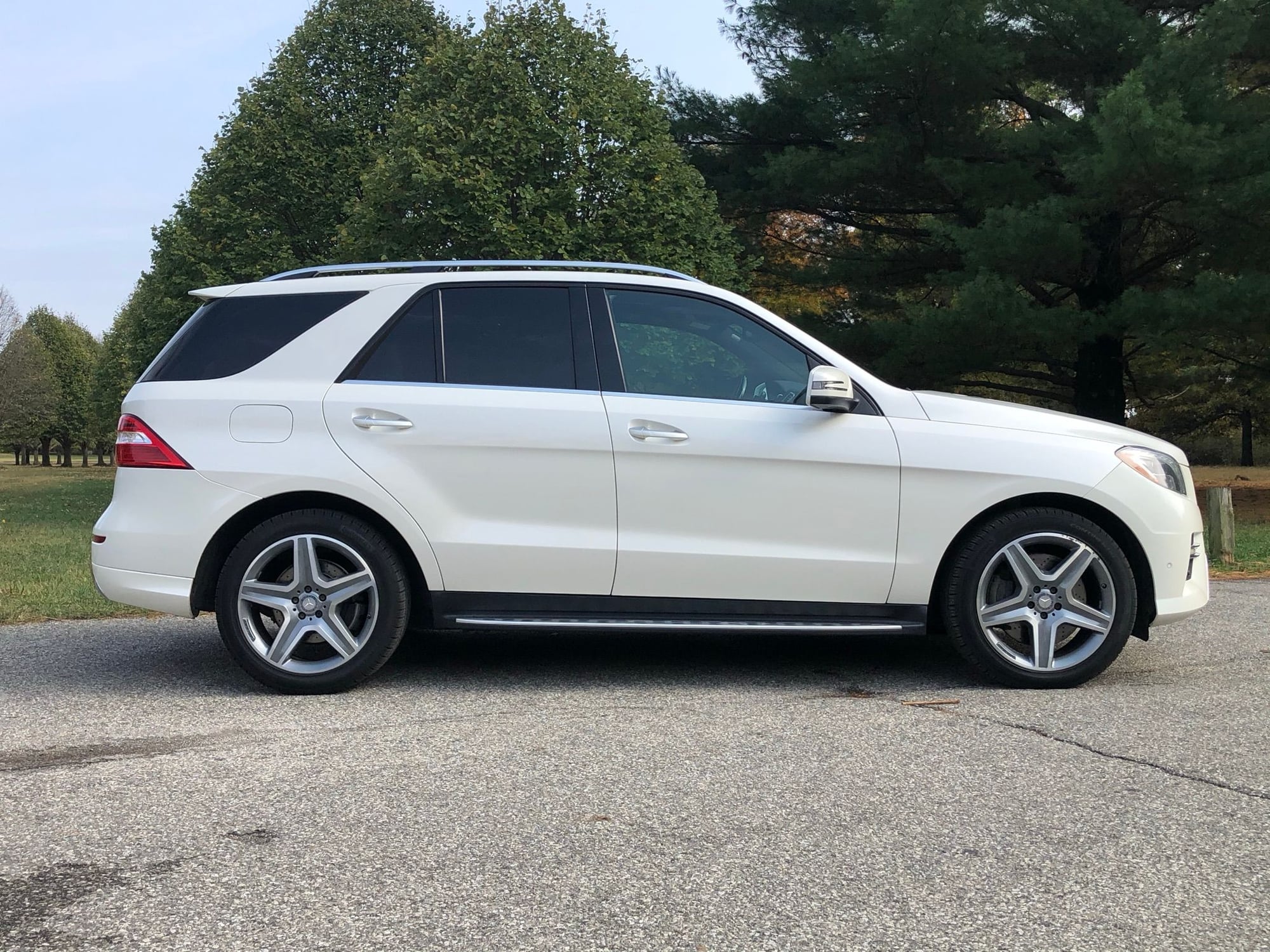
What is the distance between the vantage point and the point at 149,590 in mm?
5207

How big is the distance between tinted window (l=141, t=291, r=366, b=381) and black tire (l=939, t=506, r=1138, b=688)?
2939 mm

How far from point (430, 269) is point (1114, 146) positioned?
12205 mm

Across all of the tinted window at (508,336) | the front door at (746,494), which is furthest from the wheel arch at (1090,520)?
the tinted window at (508,336)

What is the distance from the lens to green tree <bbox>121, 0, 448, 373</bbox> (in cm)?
2402

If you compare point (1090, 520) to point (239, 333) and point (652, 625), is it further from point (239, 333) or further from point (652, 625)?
point (239, 333)

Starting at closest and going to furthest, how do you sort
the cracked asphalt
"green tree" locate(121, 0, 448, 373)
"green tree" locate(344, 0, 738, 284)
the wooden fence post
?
the cracked asphalt, the wooden fence post, "green tree" locate(344, 0, 738, 284), "green tree" locate(121, 0, 448, 373)

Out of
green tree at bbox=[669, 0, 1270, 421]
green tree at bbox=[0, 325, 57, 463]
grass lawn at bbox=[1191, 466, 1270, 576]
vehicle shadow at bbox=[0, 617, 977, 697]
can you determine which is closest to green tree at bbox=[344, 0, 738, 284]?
green tree at bbox=[669, 0, 1270, 421]

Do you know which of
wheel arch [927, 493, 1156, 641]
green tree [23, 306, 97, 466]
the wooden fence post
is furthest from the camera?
green tree [23, 306, 97, 466]

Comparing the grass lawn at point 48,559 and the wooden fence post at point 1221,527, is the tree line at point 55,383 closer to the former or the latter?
the grass lawn at point 48,559

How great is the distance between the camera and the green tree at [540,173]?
16.7 metres

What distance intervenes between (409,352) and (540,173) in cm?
1212

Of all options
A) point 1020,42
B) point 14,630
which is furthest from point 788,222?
point 14,630

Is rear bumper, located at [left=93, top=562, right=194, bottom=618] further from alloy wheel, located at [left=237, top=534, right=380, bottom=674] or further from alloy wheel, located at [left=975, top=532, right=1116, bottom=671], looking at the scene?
alloy wheel, located at [left=975, top=532, right=1116, bottom=671]

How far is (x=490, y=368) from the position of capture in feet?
17.8
